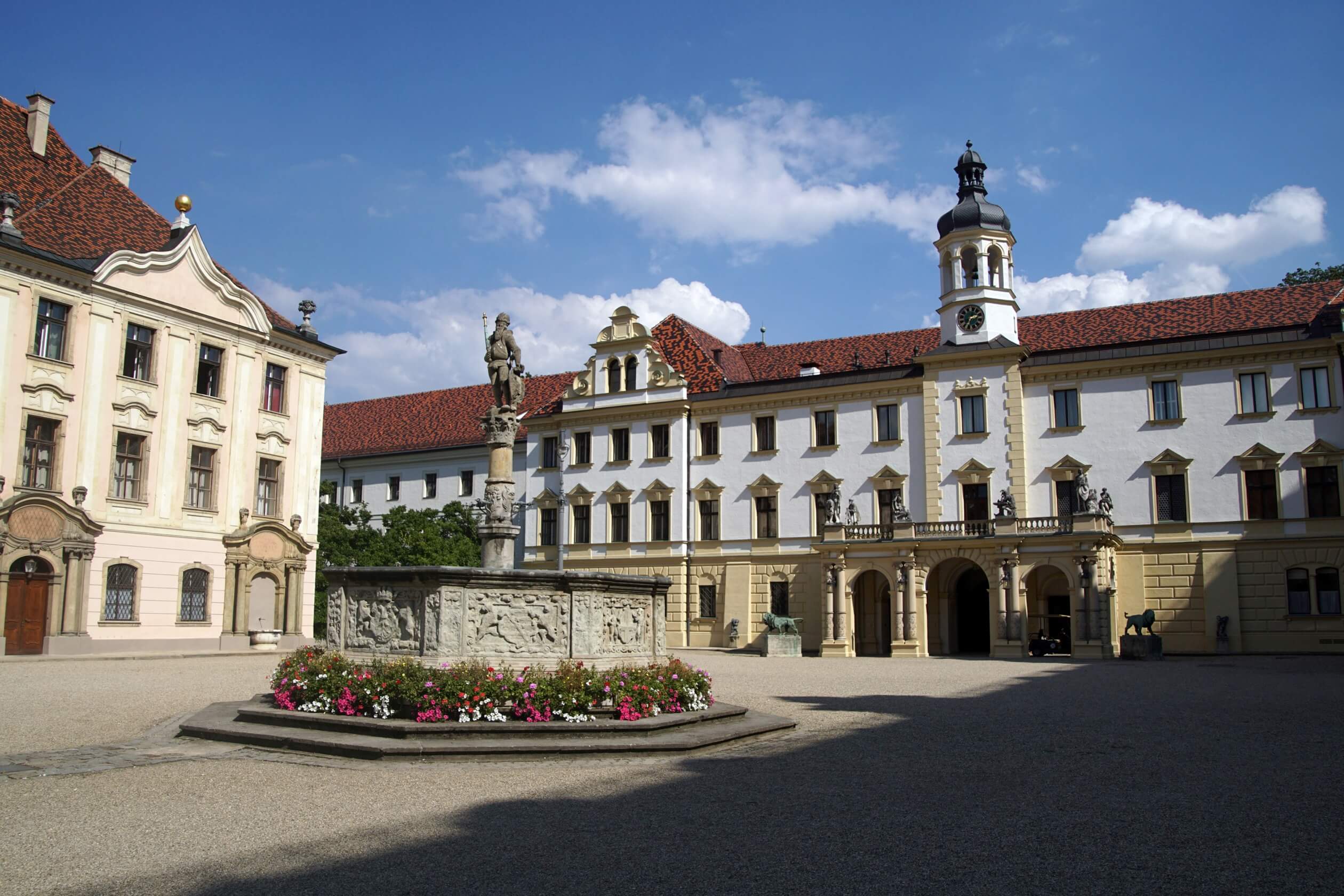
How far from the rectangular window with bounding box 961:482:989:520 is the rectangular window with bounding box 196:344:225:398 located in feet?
88.7

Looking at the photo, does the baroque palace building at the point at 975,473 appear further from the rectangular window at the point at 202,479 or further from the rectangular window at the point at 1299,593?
the rectangular window at the point at 202,479

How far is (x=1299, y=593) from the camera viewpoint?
118 feet

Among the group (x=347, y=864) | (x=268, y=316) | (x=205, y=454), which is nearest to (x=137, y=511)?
(x=205, y=454)

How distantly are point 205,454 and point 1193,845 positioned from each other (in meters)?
34.1

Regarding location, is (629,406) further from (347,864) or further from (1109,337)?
(347,864)

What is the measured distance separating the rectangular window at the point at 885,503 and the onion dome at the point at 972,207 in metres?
10.6

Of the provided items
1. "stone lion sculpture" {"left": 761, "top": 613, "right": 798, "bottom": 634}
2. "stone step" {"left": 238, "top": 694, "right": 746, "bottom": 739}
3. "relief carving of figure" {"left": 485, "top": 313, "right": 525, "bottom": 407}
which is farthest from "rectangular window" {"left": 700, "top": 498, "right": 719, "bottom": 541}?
"stone step" {"left": 238, "top": 694, "right": 746, "bottom": 739}

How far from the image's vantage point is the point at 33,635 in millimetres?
29812

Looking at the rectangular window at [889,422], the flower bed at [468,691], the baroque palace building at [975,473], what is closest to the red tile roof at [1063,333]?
the baroque palace building at [975,473]

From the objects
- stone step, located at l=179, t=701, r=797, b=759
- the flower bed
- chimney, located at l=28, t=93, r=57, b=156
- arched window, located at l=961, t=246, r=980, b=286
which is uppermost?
chimney, located at l=28, t=93, r=57, b=156

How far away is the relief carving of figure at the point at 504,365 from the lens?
1535cm

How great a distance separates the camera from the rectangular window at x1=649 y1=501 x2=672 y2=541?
45.8 m

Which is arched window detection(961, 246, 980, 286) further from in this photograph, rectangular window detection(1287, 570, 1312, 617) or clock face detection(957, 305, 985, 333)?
rectangular window detection(1287, 570, 1312, 617)

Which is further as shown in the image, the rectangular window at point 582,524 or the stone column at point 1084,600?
the rectangular window at point 582,524
